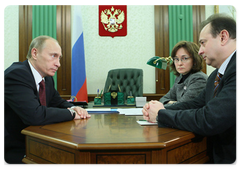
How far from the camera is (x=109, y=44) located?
4.73 m

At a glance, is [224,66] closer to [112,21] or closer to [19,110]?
[19,110]

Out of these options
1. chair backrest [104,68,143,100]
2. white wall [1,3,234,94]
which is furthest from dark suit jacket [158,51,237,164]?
white wall [1,3,234,94]

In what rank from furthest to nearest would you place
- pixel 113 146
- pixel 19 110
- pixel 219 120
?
pixel 19 110 → pixel 219 120 → pixel 113 146

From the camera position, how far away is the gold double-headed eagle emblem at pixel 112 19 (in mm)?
4719

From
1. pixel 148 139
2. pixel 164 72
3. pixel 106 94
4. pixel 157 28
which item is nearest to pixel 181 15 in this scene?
pixel 157 28

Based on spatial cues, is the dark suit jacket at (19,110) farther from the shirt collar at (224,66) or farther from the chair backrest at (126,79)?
the chair backrest at (126,79)

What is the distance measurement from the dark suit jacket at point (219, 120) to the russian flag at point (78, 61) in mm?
3073

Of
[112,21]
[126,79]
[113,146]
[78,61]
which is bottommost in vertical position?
[113,146]

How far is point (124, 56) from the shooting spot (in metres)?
4.74

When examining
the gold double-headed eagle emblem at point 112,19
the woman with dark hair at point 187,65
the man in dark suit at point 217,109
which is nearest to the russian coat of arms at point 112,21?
the gold double-headed eagle emblem at point 112,19

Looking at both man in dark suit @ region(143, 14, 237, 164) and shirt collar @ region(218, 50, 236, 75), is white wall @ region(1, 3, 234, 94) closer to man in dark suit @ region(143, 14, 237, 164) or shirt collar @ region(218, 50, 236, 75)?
man in dark suit @ region(143, 14, 237, 164)

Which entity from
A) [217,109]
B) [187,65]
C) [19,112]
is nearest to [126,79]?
[187,65]

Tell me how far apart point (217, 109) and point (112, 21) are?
403 cm

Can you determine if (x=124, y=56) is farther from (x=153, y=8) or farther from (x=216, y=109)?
(x=216, y=109)
